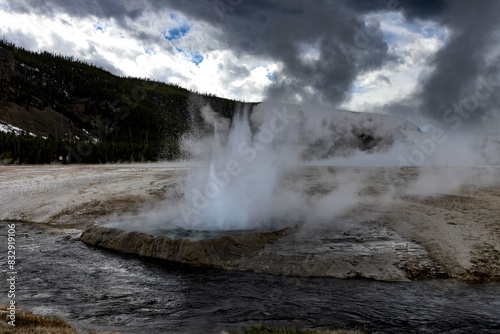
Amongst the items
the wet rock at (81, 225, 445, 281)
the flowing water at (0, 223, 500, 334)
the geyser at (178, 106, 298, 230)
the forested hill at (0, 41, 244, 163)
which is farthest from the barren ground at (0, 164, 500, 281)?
the forested hill at (0, 41, 244, 163)

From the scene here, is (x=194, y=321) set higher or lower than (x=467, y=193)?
lower

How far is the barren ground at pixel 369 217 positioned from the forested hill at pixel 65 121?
50564 mm

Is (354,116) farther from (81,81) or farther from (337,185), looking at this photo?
(81,81)

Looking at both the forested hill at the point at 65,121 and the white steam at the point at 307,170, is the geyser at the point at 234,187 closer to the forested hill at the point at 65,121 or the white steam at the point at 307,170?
the white steam at the point at 307,170

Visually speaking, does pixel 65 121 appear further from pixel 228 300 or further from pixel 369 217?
pixel 228 300

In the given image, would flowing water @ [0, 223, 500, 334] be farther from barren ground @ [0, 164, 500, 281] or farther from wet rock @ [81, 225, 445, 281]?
barren ground @ [0, 164, 500, 281]

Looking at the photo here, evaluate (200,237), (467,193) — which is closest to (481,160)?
(467,193)

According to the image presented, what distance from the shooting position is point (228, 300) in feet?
38.2

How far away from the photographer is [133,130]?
17562 cm

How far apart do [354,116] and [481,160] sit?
15.7 metres

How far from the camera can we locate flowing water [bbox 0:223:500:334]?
10.0m

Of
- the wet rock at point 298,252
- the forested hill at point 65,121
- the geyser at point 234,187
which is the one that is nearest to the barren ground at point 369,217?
the wet rock at point 298,252

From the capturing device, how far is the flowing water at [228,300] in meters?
10.0

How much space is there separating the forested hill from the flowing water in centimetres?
7286
